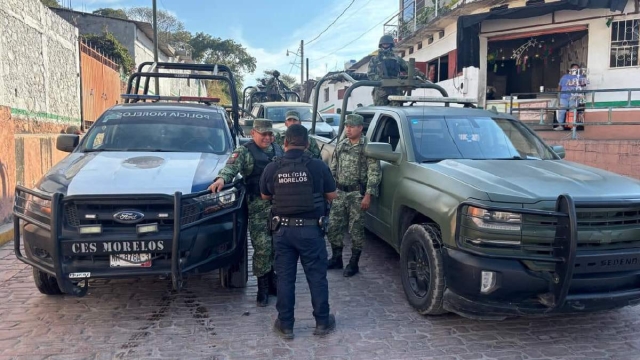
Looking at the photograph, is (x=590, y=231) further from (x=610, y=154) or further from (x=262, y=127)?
(x=610, y=154)

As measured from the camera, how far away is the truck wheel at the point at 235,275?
4543 millimetres

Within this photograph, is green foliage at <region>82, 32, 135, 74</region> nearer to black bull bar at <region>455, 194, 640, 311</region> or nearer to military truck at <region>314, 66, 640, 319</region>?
military truck at <region>314, 66, 640, 319</region>

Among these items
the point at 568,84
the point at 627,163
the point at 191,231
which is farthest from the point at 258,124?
the point at 568,84

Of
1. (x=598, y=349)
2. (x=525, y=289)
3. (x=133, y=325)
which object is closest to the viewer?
(x=525, y=289)

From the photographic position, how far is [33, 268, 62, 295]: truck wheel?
4.27 meters

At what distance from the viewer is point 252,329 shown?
3.88 metres

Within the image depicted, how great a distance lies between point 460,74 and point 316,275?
13.8m

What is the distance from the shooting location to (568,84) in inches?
521

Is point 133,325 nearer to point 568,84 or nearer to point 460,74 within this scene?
point 568,84

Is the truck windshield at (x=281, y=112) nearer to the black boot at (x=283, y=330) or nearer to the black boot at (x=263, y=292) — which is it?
the black boot at (x=263, y=292)

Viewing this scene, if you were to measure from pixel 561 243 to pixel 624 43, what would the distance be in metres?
12.8

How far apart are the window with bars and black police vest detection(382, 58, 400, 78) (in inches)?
335

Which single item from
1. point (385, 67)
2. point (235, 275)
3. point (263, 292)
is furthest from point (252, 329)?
point (385, 67)

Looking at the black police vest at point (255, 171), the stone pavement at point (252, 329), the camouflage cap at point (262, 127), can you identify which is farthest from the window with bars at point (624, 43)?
the black police vest at point (255, 171)
